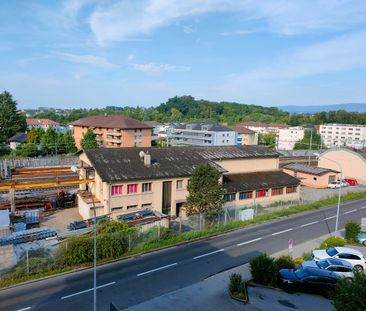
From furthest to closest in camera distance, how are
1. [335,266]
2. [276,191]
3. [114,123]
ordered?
1. [114,123]
2. [276,191]
3. [335,266]

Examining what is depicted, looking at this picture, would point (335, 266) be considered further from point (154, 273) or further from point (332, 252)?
point (154, 273)

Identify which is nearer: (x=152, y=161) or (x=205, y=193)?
(x=205, y=193)

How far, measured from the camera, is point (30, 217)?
3238 cm

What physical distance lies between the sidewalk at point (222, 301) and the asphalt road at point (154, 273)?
1.48 metres

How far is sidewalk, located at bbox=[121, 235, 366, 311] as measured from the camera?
54.4 feet

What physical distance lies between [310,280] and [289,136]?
134 meters

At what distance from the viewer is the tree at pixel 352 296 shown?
11.1m

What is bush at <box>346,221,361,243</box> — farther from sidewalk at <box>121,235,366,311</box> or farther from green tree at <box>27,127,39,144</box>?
green tree at <box>27,127,39,144</box>

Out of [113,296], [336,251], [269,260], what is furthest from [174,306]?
[336,251]

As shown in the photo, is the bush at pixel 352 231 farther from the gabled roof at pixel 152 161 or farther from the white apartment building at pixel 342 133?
the white apartment building at pixel 342 133

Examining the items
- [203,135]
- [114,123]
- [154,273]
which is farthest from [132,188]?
[203,135]

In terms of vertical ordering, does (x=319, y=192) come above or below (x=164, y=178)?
below

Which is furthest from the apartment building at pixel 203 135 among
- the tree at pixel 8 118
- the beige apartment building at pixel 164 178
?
the beige apartment building at pixel 164 178

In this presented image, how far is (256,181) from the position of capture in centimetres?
4253
